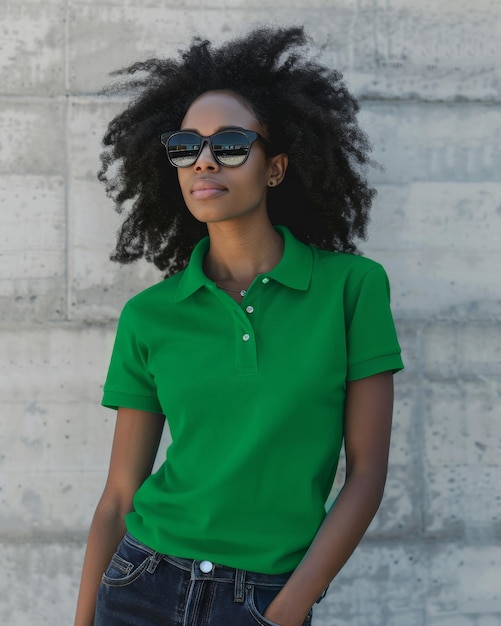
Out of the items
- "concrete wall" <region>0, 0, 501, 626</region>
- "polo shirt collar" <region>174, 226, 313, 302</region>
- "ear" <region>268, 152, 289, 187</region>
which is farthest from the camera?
"concrete wall" <region>0, 0, 501, 626</region>

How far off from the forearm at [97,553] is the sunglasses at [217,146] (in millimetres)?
860

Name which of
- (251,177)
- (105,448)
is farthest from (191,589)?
(105,448)

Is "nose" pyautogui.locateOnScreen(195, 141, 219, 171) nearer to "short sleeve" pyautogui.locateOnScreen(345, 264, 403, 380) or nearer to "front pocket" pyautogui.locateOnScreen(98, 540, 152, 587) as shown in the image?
"short sleeve" pyautogui.locateOnScreen(345, 264, 403, 380)

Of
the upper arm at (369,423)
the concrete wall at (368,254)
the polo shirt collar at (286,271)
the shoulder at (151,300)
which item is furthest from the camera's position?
the concrete wall at (368,254)

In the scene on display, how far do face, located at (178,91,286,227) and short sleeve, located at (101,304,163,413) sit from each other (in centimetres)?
33

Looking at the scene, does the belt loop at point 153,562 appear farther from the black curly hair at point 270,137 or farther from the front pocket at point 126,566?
the black curly hair at point 270,137

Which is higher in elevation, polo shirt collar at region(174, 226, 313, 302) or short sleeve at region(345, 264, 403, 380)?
polo shirt collar at region(174, 226, 313, 302)

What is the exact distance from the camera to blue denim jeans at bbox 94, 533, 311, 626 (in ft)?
6.47

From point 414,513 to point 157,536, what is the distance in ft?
5.19

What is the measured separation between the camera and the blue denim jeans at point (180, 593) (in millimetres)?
1971

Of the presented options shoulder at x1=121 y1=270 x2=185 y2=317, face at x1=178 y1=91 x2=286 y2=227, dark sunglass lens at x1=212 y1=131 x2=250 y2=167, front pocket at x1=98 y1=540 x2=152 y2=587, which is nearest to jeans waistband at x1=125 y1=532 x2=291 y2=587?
front pocket at x1=98 y1=540 x2=152 y2=587

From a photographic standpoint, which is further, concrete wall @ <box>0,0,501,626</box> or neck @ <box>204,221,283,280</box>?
concrete wall @ <box>0,0,501,626</box>

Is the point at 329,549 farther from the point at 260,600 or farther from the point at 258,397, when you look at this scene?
the point at 258,397

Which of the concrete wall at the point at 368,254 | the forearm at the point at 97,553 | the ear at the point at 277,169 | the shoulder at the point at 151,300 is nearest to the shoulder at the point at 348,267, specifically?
the ear at the point at 277,169
